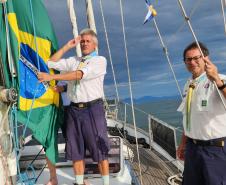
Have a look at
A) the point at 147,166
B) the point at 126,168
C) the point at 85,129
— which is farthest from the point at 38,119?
the point at 147,166

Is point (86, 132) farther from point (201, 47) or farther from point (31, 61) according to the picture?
point (201, 47)

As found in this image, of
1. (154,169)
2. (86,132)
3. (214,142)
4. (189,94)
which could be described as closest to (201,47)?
(189,94)

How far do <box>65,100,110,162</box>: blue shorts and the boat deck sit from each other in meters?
1.59

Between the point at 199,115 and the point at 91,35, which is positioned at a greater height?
the point at 91,35

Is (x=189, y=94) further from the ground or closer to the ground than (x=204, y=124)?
further from the ground

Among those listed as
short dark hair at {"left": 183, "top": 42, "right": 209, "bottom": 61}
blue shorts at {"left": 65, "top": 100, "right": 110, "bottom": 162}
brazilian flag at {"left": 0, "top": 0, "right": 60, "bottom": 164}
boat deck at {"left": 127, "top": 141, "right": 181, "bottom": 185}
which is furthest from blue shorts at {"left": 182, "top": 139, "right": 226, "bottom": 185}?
boat deck at {"left": 127, "top": 141, "right": 181, "bottom": 185}

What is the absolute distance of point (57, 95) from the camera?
4305mm

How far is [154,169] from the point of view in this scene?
637 centimetres

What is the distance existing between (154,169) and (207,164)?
11.1 ft

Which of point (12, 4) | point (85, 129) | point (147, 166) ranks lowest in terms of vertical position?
point (147, 166)

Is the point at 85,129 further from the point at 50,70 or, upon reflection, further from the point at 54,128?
the point at 50,70

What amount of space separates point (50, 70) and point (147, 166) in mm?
3160

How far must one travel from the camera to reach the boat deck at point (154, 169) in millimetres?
5691

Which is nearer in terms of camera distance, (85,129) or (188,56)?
(188,56)
